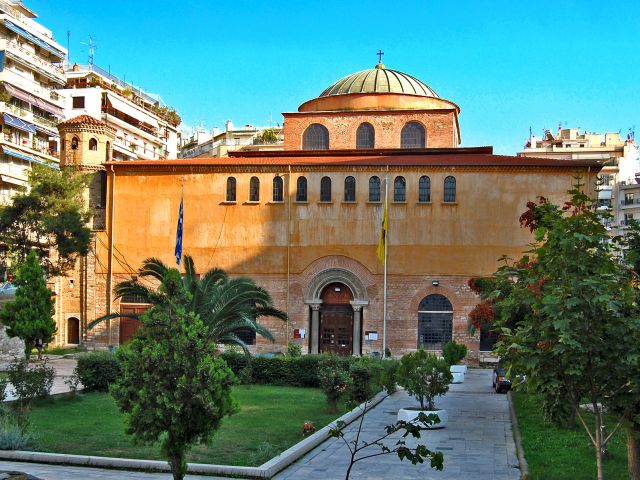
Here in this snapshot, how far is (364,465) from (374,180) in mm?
23737

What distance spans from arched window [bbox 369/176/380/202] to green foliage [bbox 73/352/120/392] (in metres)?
16.5

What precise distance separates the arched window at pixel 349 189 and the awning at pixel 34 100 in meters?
22.1

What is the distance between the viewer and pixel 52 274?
34469 millimetres

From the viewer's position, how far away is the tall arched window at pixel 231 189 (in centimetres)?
3581

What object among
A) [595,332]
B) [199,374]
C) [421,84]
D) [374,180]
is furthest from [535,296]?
[421,84]

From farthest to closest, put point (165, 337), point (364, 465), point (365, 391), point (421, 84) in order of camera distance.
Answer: point (421, 84)
point (365, 391)
point (364, 465)
point (165, 337)

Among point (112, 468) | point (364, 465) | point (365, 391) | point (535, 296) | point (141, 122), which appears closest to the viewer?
point (535, 296)

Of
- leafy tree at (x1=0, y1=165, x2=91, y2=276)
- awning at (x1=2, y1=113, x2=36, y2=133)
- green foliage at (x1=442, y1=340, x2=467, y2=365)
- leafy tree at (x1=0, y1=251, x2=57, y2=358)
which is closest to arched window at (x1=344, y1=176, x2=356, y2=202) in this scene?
green foliage at (x1=442, y1=340, x2=467, y2=365)

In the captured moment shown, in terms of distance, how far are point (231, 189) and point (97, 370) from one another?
16017mm

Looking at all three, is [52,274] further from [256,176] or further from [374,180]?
[374,180]

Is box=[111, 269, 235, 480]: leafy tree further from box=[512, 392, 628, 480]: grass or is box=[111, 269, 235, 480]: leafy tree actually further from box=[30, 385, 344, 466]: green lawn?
box=[512, 392, 628, 480]: grass

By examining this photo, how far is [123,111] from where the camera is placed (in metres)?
60.0

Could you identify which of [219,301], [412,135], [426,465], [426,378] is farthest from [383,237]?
[426,465]

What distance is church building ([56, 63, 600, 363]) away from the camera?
34.2 m
